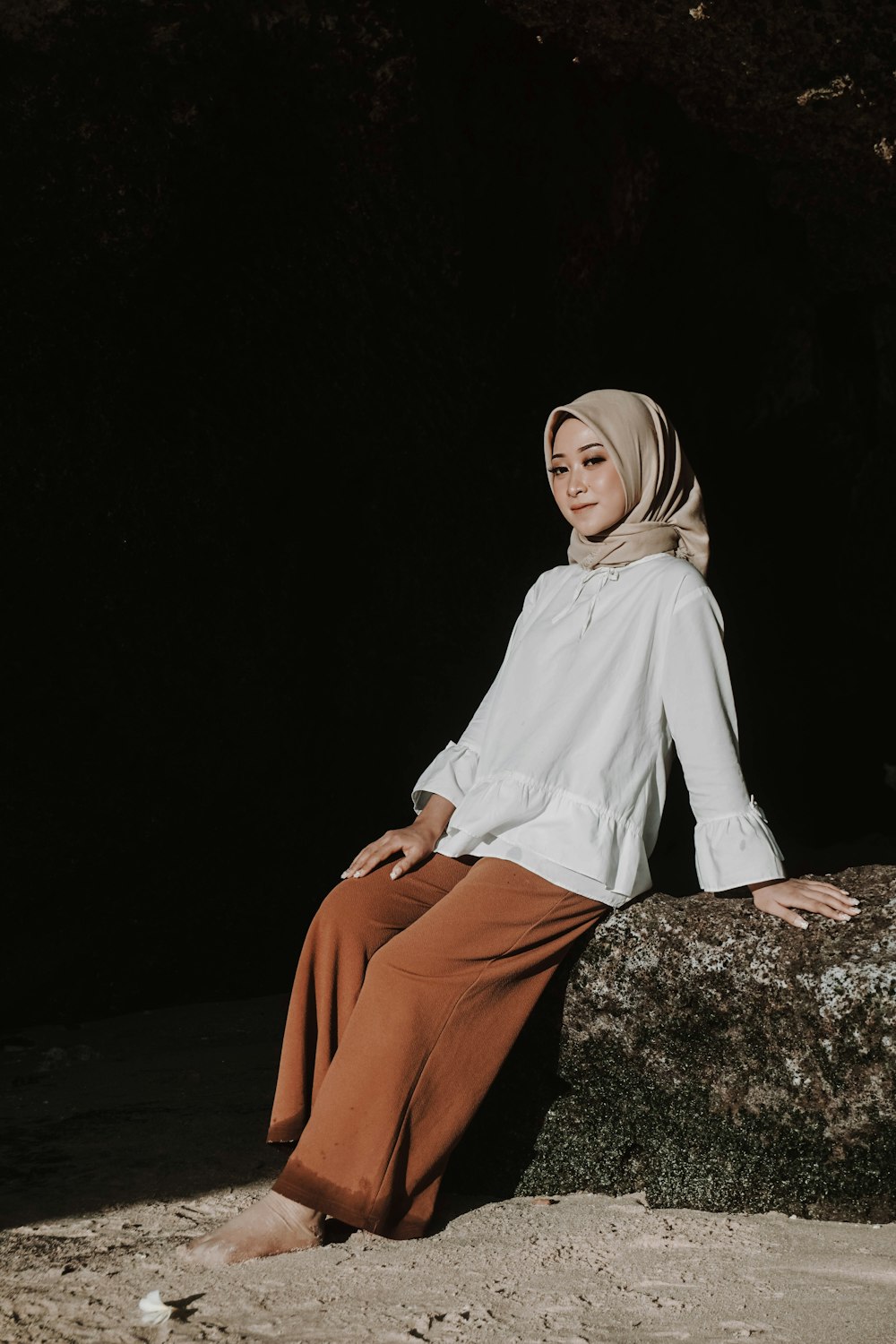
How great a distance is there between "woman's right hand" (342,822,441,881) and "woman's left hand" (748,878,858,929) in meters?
0.71

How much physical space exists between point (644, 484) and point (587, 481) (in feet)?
0.42

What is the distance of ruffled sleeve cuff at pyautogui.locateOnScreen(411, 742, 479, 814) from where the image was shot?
2.76 meters

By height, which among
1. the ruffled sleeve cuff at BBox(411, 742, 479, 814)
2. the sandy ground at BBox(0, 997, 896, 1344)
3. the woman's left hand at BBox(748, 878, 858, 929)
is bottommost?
the sandy ground at BBox(0, 997, 896, 1344)

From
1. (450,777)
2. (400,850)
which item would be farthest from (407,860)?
(450,777)

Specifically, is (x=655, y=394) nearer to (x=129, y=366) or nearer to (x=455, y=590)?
(x=455, y=590)

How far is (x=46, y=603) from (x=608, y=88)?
239 cm

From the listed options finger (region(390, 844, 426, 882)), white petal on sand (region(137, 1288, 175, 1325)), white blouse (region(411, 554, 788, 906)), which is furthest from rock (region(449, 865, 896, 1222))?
white petal on sand (region(137, 1288, 175, 1325))

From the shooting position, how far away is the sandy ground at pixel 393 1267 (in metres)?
1.83

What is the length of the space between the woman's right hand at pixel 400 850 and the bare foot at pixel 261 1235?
0.68 metres

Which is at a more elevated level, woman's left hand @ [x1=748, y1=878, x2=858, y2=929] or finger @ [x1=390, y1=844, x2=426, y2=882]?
finger @ [x1=390, y1=844, x2=426, y2=882]

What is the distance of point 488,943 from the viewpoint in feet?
7.66

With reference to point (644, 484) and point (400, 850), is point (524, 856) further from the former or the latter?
point (644, 484)

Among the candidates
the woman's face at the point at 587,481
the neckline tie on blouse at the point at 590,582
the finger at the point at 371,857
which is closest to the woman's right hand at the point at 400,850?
A: the finger at the point at 371,857

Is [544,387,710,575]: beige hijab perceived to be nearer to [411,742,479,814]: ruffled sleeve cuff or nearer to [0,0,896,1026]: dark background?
[411,742,479,814]: ruffled sleeve cuff
